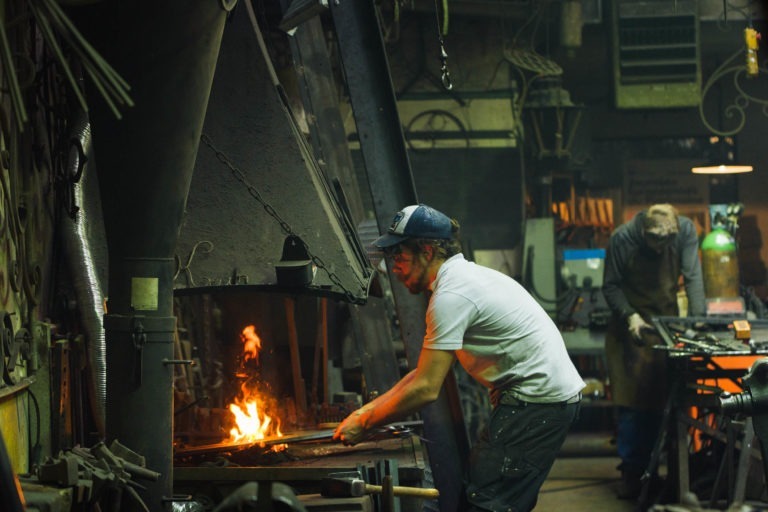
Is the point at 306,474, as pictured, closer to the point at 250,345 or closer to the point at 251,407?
the point at 251,407

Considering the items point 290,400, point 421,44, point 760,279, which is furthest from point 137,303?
point 760,279

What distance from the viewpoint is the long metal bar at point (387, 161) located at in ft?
21.1

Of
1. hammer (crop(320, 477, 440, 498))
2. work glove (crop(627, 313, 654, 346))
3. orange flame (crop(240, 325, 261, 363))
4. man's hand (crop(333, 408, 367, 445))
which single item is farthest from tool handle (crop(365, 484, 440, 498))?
work glove (crop(627, 313, 654, 346))

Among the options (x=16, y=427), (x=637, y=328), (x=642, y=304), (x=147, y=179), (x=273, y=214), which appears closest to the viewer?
(x=147, y=179)

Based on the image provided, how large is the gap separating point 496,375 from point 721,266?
671 cm

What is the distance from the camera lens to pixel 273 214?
6117 mm

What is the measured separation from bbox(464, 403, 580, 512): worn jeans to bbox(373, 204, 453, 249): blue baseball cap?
0.86m

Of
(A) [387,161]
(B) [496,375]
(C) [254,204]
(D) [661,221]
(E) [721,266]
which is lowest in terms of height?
(B) [496,375]

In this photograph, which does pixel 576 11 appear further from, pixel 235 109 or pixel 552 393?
pixel 552 393

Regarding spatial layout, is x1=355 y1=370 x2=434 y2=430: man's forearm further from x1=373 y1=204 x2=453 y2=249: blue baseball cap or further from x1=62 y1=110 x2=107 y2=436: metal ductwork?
x1=62 y1=110 x2=107 y2=436: metal ductwork

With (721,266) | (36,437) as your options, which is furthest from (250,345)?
(721,266)

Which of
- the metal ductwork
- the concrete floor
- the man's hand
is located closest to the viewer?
A: the man's hand

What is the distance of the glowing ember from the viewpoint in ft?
20.3

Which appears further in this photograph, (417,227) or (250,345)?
(250,345)
